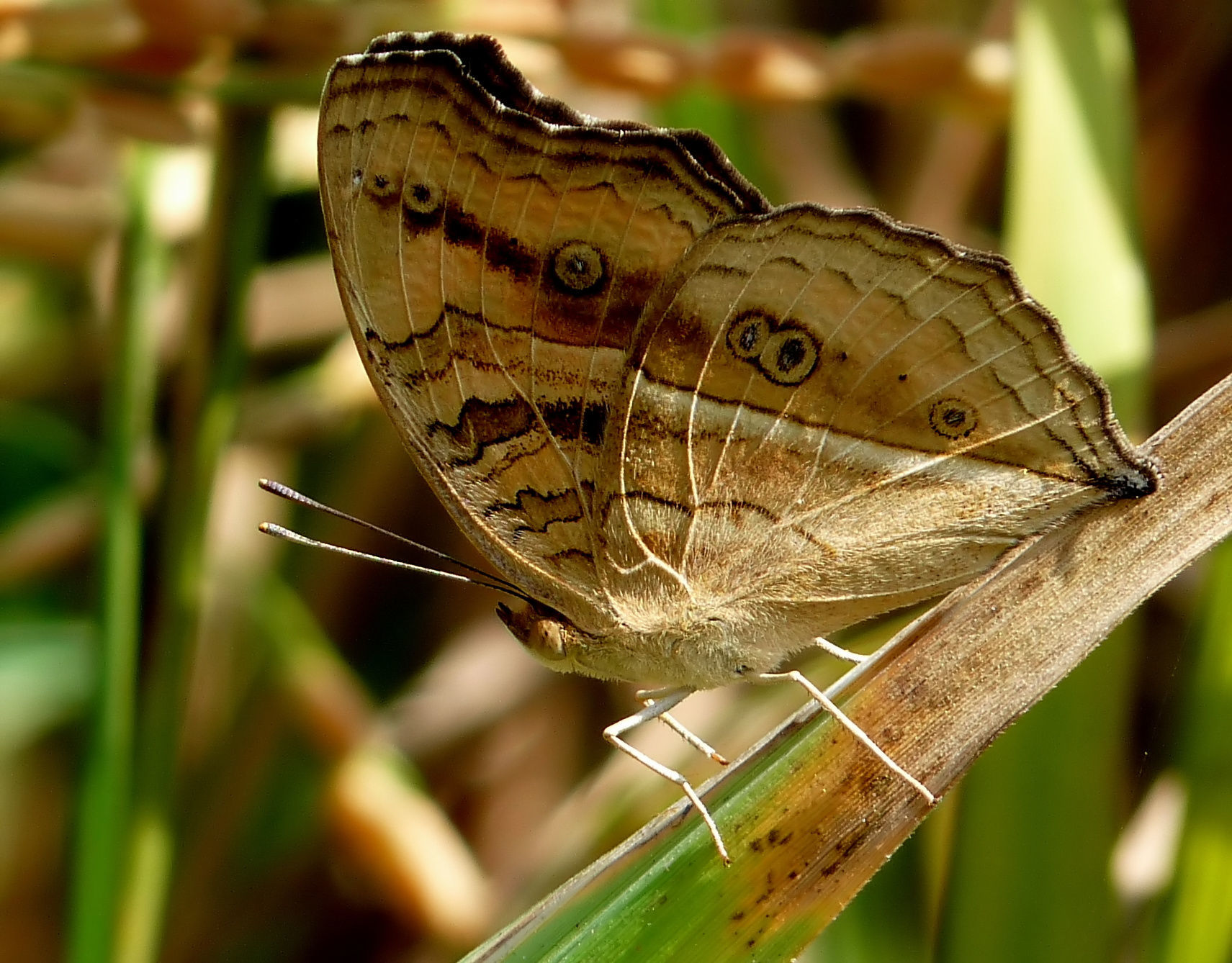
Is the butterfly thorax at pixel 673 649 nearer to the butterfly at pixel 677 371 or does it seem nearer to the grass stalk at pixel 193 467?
the butterfly at pixel 677 371

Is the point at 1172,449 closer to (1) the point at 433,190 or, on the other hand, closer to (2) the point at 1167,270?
(1) the point at 433,190

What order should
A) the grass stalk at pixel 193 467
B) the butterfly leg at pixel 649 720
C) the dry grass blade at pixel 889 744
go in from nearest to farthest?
the dry grass blade at pixel 889 744, the butterfly leg at pixel 649 720, the grass stalk at pixel 193 467

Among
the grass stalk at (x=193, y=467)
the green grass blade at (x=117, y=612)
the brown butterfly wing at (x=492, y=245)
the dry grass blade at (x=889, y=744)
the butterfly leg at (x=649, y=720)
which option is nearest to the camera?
the dry grass blade at (x=889, y=744)

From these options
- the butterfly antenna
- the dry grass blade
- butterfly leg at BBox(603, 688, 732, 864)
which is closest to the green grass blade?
the butterfly antenna

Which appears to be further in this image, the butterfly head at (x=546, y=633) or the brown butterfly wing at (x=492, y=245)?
the butterfly head at (x=546, y=633)

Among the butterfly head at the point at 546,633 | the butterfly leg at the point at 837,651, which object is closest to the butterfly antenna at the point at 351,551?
the butterfly head at the point at 546,633

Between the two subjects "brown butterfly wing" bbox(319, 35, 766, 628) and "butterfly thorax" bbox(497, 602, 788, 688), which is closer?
"brown butterfly wing" bbox(319, 35, 766, 628)

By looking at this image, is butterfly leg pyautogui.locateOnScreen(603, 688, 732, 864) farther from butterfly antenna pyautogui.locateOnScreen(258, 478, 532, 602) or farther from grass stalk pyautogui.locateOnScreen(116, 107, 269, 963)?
grass stalk pyautogui.locateOnScreen(116, 107, 269, 963)

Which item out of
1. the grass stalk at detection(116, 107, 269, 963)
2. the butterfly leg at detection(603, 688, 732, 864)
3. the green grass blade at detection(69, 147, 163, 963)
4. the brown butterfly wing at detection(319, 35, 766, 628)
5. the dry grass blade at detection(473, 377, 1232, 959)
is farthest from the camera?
the grass stalk at detection(116, 107, 269, 963)

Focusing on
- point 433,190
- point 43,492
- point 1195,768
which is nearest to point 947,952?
point 1195,768
